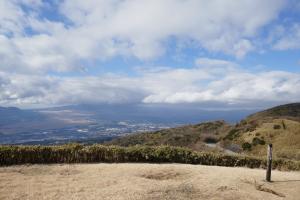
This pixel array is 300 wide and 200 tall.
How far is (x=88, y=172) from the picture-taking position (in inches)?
657

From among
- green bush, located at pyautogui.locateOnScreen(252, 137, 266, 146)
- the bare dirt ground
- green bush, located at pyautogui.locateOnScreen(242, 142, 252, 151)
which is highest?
green bush, located at pyautogui.locateOnScreen(252, 137, 266, 146)

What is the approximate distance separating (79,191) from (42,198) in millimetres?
1347

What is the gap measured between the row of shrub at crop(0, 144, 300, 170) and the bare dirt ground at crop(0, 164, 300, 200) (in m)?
0.93

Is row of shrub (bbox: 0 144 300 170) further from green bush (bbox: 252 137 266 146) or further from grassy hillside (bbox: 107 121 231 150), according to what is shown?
green bush (bbox: 252 137 266 146)

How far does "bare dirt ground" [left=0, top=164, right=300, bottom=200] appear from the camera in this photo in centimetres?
1324

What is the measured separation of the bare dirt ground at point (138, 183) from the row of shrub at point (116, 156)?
0.93 metres

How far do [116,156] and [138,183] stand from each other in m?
5.11

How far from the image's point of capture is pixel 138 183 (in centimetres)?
1498

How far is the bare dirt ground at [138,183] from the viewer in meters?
13.2

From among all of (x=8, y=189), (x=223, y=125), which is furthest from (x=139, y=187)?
(x=223, y=125)

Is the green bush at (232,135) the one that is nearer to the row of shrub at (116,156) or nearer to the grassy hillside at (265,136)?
the grassy hillside at (265,136)

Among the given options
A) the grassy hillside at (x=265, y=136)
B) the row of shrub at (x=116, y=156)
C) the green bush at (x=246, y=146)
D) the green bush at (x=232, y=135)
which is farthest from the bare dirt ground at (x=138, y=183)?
the green bush at (x=232, y=135)

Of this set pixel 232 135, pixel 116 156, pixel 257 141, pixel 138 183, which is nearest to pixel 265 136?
pixel 257 141

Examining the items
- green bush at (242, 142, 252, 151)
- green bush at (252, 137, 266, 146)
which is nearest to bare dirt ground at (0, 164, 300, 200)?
green bush at (242, 142, 252, 151)
